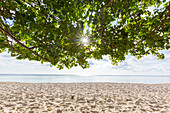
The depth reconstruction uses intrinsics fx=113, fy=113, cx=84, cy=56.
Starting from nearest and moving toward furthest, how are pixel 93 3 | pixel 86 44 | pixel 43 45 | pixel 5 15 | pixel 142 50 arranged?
pixel 93 3 < pixel 5 15 < pixel 43 45 < pixel 142 50 < pixel 86 44

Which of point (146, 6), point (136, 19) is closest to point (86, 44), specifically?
point (136, 19)

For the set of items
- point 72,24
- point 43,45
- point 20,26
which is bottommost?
point 43,45

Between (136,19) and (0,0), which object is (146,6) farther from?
(0,0)

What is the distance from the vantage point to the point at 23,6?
4.18 m

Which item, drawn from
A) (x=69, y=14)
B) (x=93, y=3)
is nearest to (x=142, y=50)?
(x=93, y=3)

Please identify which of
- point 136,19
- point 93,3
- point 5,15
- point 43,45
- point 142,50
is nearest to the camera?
point 93,3

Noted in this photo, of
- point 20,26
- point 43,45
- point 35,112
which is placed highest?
point 20,26

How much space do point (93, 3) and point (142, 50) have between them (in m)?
4.07

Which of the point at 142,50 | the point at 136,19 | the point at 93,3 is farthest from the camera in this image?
the point at 142,50

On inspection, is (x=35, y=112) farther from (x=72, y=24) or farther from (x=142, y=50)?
(x=142, y=50)

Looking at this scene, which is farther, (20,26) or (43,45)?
(43,45)

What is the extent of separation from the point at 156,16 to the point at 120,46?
75.8 inches

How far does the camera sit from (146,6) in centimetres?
516

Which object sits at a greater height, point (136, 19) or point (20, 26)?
point (136, 19)
